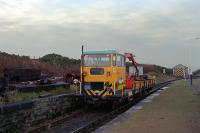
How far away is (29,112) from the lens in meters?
16.5

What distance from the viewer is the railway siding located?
1478cm

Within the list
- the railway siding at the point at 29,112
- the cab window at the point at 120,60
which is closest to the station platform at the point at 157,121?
the cab window at the point at 120,60

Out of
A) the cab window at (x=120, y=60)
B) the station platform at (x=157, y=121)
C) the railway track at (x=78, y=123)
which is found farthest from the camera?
the cab window at (x=120, y=60)

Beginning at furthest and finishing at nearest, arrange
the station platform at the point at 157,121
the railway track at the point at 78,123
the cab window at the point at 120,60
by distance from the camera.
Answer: the cab window at the point at 120,60 → the railway track at the point at 78,123 → the station platform at the point at 157,121

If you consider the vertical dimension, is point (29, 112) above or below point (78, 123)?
above

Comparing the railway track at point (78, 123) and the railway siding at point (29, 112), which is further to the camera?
the railway track at point (78, 123)

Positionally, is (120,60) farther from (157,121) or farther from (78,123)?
(157,121)

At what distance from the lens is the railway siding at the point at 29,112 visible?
14.8 m

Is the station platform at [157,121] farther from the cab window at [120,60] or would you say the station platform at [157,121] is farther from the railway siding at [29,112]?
the railway siding at [29,112]

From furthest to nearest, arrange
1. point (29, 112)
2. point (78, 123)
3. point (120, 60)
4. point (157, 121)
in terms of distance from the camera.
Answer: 1. point (120, 60)
2. point (78, 123)
3. point (157, 121)
4. point (29, 112)

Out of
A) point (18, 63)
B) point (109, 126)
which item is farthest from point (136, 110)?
point (18, 63)

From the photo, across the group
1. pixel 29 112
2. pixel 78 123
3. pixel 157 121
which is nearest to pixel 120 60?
pixel 78 123

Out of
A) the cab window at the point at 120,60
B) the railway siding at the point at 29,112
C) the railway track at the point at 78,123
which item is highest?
the cab window at the point at 120,60

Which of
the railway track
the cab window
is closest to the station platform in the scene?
the railway track
